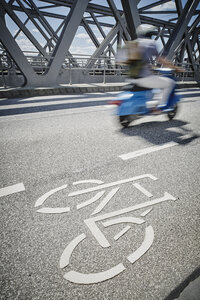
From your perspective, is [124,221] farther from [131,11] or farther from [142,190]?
[131,11]

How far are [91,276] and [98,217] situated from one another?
60cm

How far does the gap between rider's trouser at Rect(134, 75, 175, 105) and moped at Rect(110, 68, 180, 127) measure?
0.10 meters

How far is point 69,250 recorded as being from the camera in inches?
62.9

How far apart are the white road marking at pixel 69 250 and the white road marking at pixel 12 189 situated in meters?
1.04

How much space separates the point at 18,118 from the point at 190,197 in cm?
494

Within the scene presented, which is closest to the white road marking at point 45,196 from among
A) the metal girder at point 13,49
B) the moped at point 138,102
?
the moped at point 138,102

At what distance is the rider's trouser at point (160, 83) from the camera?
4406 millimetres

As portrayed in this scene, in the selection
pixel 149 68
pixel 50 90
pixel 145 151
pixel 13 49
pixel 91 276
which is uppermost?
pixel 13 49

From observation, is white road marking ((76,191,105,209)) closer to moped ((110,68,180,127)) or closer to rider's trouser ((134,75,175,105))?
moped ((110,68,180,127))

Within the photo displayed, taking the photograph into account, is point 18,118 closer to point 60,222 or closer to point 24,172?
point 24,172

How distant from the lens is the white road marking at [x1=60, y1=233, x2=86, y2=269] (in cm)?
150

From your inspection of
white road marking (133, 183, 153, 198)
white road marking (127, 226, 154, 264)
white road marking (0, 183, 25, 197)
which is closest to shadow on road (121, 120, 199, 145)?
white road marking (133, 183, 153, 198)

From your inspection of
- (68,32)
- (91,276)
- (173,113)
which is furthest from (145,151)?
(68,32)

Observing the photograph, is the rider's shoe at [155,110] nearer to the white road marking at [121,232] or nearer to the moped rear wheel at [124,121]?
the moped rear wheel at [124,121]
